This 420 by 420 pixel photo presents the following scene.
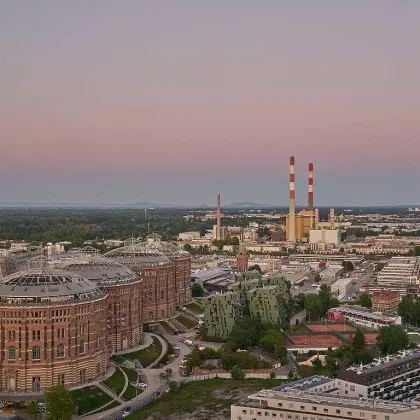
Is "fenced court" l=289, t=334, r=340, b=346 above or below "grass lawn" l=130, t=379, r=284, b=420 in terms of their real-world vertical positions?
above

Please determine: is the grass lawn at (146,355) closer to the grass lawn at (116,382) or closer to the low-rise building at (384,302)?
the grass lawn at (116,382)

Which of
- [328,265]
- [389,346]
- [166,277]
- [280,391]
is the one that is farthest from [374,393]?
[328,265]

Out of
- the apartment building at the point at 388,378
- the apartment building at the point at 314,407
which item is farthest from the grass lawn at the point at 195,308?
the apartment building at the point at 314,407

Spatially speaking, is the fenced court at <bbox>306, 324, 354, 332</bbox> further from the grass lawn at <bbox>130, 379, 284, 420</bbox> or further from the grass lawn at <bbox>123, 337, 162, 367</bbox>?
the grass lawn at <bbox>130, 379, 284, 420</bbox>

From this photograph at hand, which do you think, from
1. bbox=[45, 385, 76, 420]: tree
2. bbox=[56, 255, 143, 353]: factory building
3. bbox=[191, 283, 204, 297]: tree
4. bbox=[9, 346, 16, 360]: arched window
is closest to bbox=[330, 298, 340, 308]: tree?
bbox=[191, 283, 204, 297]: tree

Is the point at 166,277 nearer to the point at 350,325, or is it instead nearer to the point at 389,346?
the point at 350,325

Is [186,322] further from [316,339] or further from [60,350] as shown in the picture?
[60,350]
